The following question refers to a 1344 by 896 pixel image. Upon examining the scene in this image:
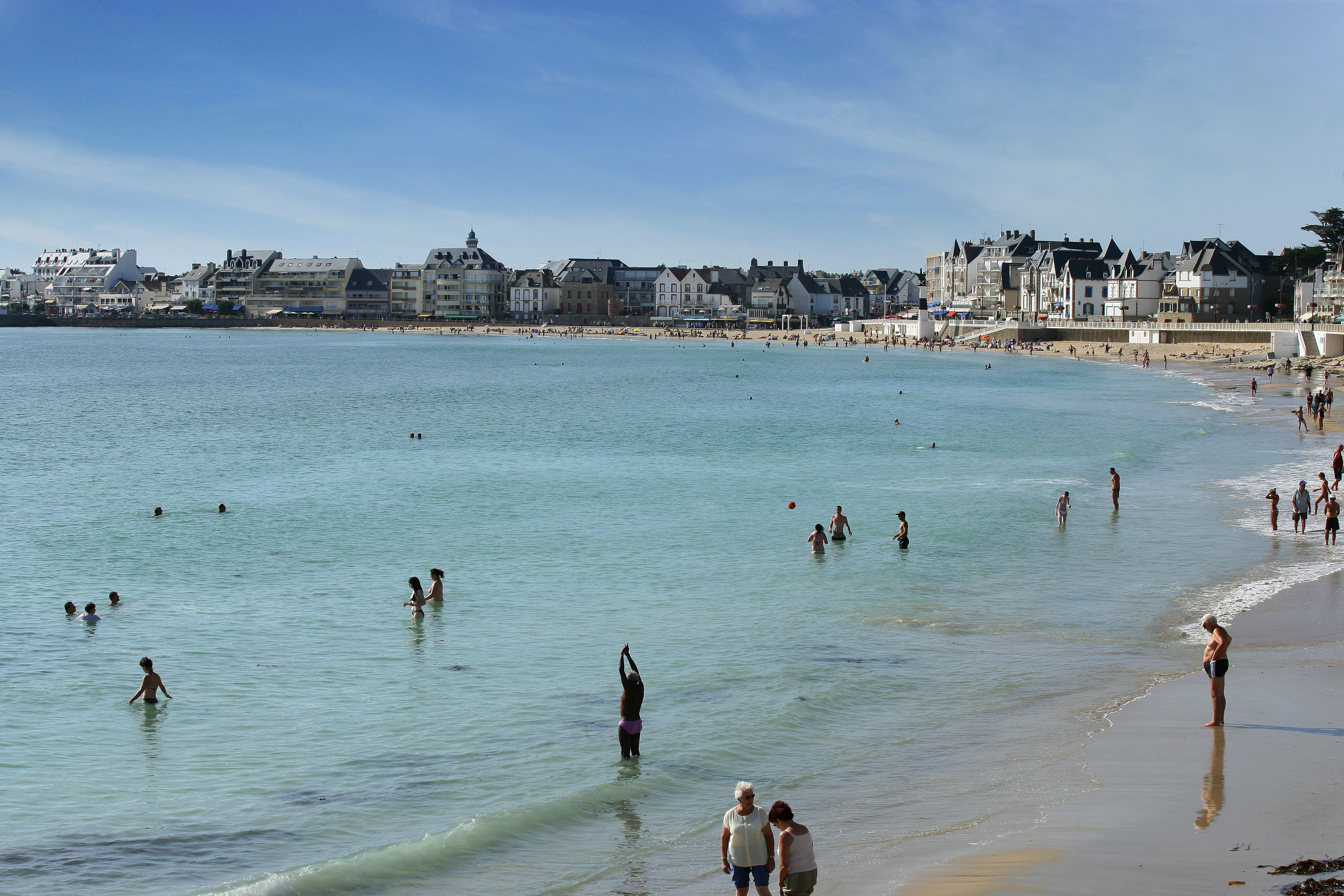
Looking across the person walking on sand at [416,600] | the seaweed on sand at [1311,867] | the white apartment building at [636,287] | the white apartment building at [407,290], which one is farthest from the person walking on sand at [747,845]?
the white apartment building at [407,290]

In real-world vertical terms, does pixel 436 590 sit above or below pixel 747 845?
below

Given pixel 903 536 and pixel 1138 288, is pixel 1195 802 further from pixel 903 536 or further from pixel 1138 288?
pixel 1138 288

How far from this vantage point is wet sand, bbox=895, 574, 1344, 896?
29.2ft

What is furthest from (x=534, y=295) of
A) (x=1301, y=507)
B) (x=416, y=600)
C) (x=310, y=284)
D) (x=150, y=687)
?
(x=150, y=687)

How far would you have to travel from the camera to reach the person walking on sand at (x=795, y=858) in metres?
8.03

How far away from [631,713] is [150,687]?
688 cm

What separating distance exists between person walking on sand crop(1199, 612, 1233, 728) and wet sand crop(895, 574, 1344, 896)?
167mm

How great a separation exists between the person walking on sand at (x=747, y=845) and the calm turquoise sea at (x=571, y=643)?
1.28 metres

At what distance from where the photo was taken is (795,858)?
317 inches

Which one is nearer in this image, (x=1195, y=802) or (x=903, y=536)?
(x=1195, y=802)

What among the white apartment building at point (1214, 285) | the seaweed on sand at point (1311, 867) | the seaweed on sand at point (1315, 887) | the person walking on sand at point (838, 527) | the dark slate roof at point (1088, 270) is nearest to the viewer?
the seaweed on sand at point (1315, 887)

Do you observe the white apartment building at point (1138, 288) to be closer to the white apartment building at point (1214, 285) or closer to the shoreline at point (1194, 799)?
the white apartment building at point (1214, 285)

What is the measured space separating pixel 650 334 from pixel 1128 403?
113398 millimetres

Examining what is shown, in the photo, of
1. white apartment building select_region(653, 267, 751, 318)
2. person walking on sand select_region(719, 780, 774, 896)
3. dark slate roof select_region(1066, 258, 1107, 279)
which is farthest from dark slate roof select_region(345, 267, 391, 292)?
person walking on sand select_region(719, 780, 774, 896)
